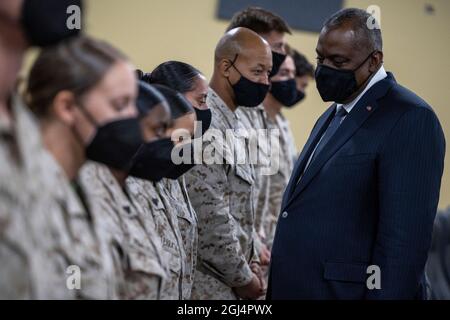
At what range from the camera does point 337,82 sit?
2.55m

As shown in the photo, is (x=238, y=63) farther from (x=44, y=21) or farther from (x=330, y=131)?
(x=44, y=21)

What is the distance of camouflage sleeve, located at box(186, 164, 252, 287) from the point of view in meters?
2.68

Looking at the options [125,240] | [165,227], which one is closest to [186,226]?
[165,227]

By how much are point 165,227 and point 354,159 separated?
0.73 metres

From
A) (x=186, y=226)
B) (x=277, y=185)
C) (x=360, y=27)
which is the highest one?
(x=360, y=27)

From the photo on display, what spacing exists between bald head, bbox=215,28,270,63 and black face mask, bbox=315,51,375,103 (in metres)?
0.48

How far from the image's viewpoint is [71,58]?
1469 millimetres

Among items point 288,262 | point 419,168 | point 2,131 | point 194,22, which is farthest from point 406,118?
point 194,22

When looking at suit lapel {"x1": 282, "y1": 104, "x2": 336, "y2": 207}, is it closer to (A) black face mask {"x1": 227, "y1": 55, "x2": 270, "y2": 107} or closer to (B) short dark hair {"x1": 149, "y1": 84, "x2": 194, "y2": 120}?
(A) black face mask {"x1": 227, "y1": 55, "x2": 270, "y2": 107}

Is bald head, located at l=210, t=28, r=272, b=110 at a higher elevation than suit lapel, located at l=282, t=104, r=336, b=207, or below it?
higher

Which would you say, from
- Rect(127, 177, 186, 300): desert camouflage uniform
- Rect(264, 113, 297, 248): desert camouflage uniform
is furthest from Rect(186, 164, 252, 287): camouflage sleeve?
Rect(264, 113, 297, 248): desert camouflage uniform

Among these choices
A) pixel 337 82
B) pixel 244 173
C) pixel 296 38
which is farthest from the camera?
pixel 296 38

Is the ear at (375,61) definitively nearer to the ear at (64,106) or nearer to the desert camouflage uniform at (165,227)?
the desert camouflage uniform at (165,227)

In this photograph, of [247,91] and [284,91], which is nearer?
[247,91]
